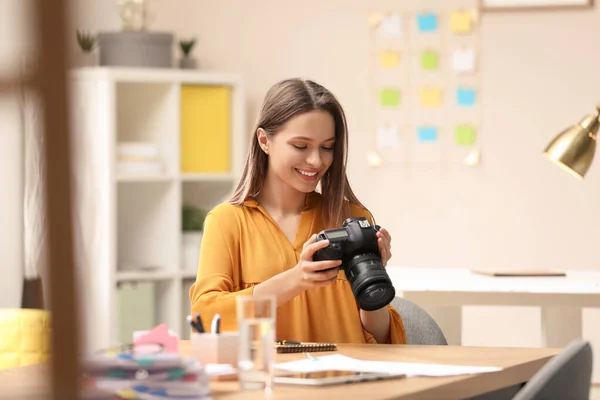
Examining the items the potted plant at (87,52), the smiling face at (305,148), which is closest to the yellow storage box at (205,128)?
the potted plant at (87,52)

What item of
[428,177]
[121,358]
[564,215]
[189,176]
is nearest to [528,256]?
[564,215]

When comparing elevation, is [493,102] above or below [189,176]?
above

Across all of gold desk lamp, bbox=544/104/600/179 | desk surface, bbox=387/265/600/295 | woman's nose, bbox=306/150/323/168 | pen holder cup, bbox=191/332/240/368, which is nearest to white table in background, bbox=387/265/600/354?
desk surface, bbox=387/265/600/295

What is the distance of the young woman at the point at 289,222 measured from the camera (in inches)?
77.9

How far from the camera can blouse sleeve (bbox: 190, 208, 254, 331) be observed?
6.16 ft

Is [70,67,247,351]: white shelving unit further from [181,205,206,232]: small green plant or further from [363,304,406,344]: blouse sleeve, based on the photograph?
[363,304,406,344]: blouse sleeve

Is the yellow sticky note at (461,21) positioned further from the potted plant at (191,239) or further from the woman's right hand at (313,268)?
the woman's right hand at (313,268)

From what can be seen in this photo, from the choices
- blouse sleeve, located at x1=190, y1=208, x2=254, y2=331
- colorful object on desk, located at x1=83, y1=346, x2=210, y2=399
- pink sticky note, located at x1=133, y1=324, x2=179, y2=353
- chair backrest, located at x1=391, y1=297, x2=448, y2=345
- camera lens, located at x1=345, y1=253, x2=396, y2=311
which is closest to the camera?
colorful object on desk, located at x1=83, y1=346, x2=210, y2=399

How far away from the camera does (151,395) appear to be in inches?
48.4

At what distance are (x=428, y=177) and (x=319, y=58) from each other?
71 centimetres

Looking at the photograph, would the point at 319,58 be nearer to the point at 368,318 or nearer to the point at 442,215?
the point at 442,215

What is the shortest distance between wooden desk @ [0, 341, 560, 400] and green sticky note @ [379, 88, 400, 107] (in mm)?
2339

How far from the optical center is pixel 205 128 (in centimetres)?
402

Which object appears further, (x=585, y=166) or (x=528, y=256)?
(x=528, y=256)
